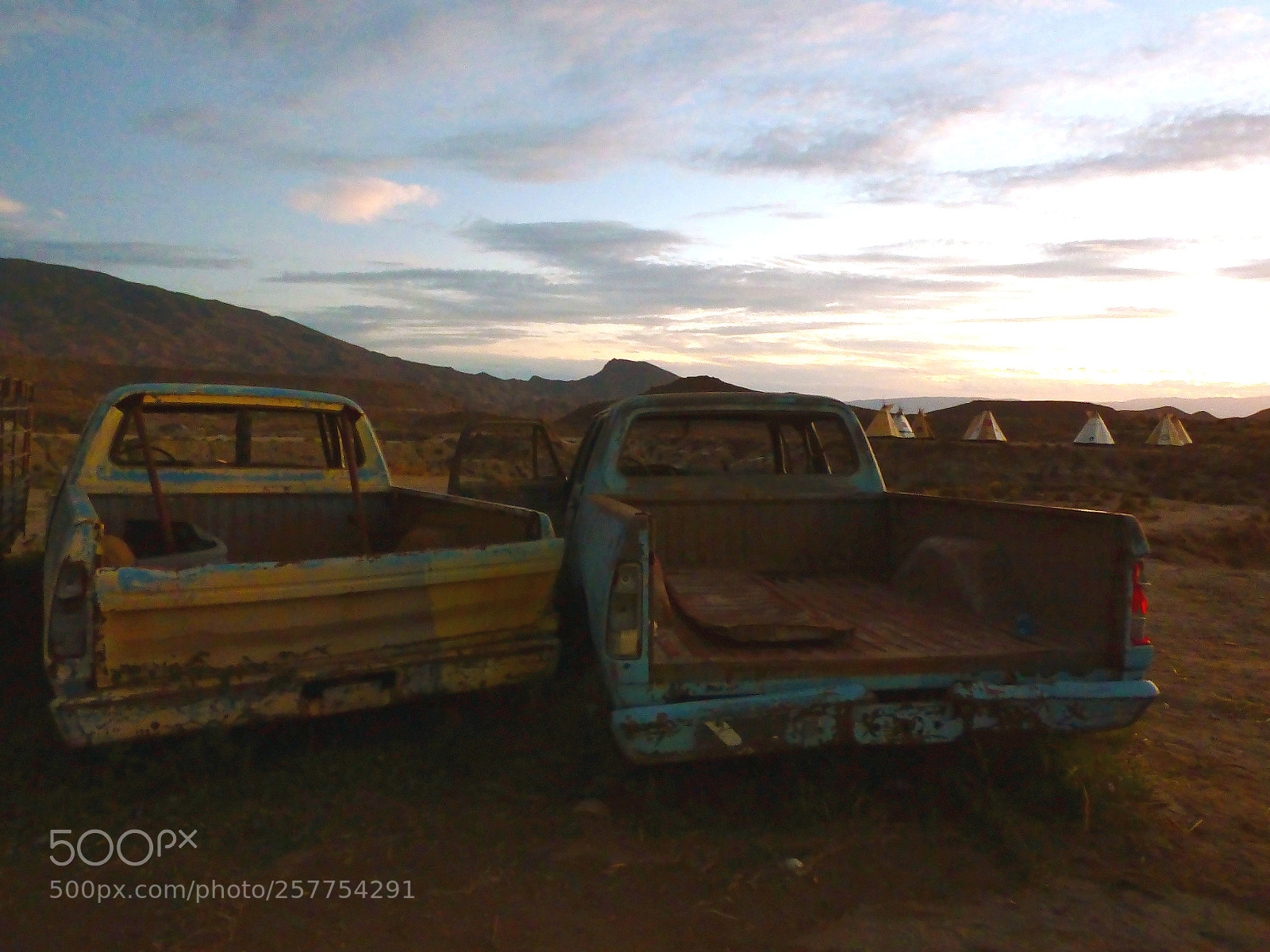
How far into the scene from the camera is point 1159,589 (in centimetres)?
938

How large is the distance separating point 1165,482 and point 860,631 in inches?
1014

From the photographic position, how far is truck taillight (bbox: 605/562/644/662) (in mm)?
3357

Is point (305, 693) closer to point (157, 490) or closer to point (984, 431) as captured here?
point (157, 490)

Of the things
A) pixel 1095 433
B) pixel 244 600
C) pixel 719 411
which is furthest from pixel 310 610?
pixel 1095 433

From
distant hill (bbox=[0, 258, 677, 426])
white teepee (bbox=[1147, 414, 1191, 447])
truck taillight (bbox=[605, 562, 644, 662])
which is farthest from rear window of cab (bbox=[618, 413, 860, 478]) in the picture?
distant hill (bbox=[0, 258, 677, 426])

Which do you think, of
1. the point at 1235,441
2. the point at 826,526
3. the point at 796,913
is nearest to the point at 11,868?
the point at 796,913

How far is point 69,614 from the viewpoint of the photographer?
325 centimetres

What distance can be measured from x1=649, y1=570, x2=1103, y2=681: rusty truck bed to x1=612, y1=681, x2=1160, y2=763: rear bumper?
0.10 meters

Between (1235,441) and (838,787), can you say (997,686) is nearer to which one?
(838,787)

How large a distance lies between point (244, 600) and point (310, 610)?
0.25 metres

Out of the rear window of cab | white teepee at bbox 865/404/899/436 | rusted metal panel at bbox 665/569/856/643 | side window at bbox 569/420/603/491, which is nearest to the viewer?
rusted metal panel at bbox 665/569/856/643

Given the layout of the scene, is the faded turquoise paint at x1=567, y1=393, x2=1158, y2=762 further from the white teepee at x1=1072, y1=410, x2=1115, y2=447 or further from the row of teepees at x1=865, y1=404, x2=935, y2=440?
the white teepee at x1=1072, y1=410, x2=1115, y2=447

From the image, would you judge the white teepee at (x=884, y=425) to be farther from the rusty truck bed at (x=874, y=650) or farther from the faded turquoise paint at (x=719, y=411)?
the rusty truck bed at (x=874, y=650)

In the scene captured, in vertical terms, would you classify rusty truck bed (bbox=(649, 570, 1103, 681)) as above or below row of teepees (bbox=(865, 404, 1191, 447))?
below
